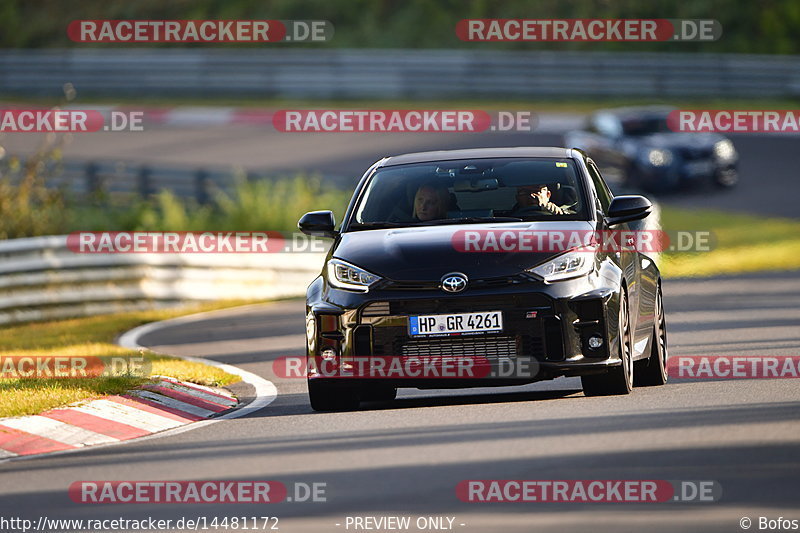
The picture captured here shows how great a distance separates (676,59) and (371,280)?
3447 centimetres

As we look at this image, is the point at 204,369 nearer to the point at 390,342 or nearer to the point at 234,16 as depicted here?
the point at 390,342

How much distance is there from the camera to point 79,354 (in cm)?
1597

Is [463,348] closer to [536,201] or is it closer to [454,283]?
[454,283]

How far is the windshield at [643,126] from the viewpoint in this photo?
33219 millimetres

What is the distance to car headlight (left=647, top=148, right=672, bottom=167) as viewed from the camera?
1293 inches

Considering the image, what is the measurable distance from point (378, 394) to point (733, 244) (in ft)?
62.5

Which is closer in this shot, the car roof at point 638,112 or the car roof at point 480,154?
the car roof at point 480,154

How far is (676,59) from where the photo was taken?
4388cm

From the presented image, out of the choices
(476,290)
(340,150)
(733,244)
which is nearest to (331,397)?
(476,290)

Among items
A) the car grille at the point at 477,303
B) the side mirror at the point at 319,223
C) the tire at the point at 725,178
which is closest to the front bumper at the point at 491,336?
the car grille at the point at 477,303

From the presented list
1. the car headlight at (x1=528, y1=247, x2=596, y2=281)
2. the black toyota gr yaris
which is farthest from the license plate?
the car headlight at (x1=528, y1=247, x2=596, y2=281)

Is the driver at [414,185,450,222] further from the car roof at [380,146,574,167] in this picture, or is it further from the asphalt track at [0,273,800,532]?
the asphalt track at [0,273,800,532]

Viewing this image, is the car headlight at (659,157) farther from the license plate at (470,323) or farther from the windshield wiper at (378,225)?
the license plate at (470,323)

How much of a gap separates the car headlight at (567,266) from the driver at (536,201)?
775 millimetres
